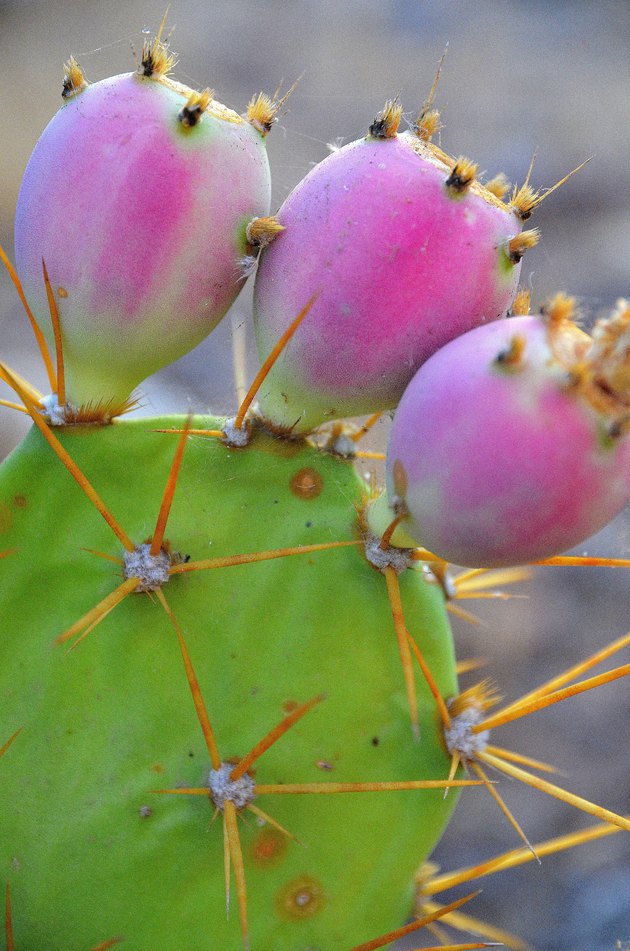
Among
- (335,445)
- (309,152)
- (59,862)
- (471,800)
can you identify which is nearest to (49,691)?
(59,862)

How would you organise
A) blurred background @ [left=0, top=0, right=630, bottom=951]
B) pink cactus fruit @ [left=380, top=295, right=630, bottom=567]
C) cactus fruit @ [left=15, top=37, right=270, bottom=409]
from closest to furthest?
pink cactus fruit @ [left=380, top=295, right=630, bottom=567] → cactus fruit @ [left=15, top=37, right=270, bottom=409] → blurred background @ [left=0, top=0, right=630, bottom=951]

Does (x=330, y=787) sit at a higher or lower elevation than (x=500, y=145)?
lower

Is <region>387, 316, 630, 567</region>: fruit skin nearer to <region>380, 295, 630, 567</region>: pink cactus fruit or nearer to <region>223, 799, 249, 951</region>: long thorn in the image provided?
<region>380, 295, 630, 567</region>: pink cactus fruit

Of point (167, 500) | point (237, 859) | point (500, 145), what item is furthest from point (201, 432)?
point (500, 145)

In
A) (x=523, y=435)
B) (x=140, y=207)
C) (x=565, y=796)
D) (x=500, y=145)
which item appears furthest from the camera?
(x=500, y=145)

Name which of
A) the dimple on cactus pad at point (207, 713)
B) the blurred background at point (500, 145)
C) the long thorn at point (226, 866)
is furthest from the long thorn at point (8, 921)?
the blurred background at point (500, 145)

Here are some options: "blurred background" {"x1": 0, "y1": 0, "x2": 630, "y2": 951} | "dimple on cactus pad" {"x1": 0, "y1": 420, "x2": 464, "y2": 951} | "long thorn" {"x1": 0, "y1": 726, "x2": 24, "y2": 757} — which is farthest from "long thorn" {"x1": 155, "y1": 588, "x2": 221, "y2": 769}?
"blurred background" {"x1": 0, "y1": 0, "x2": 630, "y2": 951}

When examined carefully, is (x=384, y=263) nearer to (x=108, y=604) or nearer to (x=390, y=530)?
(x=390, y=530)
